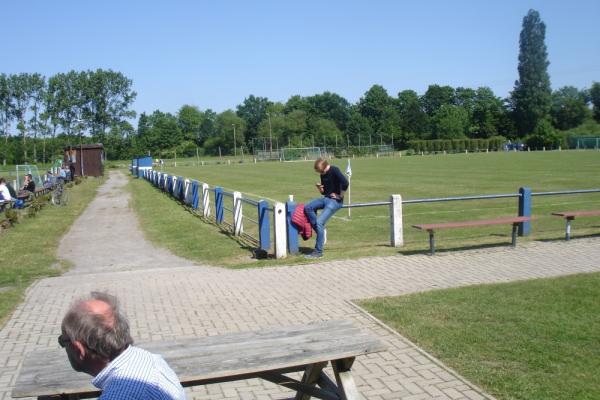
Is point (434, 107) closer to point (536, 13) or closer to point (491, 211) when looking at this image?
point (536, 13)

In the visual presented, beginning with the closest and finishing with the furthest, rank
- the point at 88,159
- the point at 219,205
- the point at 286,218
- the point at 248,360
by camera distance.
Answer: the point at 248,360 < the point at 286,218 < the point at 219,205 < the point at 88,159

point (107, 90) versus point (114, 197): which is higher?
point (107, 90)

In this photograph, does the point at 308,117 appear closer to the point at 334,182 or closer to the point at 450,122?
the point at 450,122

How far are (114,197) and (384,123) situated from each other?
109 m

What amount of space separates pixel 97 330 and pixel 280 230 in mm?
7927

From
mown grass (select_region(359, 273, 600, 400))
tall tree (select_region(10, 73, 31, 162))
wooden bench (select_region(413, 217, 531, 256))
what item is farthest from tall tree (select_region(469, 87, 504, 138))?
mown grass (select_region(359, 273, 600, 400))

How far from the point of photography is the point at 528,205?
38.9ft

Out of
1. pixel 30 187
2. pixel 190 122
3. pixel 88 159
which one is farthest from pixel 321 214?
pixel 190 122

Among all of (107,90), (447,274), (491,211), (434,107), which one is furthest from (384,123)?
(447,274)

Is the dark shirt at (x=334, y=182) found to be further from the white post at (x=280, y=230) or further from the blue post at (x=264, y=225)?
the blue post at (x=264, y=225)

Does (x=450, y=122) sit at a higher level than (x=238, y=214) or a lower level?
higher

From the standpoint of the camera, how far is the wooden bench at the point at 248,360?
10.2ft

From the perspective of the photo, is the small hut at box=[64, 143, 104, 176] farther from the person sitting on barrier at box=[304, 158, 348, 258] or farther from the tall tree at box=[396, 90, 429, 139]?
the tall tree at box=[396, 90, 429, 139]

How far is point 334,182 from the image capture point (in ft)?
34.4
